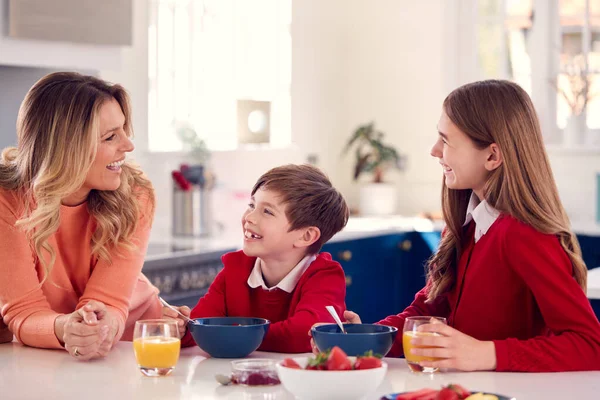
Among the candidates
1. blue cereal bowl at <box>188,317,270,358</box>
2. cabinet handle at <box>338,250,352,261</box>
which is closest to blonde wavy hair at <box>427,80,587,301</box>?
blue cereal bowl at <box>188,317,270,358</box>

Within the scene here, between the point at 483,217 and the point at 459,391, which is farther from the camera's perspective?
the point at 483,217

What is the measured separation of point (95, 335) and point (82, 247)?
15.6 inches

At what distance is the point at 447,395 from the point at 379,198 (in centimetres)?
443

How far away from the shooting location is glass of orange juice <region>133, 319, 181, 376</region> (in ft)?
5.40

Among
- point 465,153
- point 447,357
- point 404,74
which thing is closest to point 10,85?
point 465,153

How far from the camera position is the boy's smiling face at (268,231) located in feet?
6.79

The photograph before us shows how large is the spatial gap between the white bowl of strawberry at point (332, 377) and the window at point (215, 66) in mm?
3291

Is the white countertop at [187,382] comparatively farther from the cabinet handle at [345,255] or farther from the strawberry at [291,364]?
the cabinet handle at [345,255]

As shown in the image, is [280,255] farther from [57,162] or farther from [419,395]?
[419,395]

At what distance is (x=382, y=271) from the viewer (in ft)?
16.2

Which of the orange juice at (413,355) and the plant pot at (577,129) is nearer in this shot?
the orange juice at (413,355)

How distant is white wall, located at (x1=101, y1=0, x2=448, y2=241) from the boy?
3.25 metres

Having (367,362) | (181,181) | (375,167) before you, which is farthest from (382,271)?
(367,362)

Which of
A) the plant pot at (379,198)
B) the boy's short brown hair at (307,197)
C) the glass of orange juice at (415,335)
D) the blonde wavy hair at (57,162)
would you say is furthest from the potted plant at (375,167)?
the glass of orange juice at (415,335)
